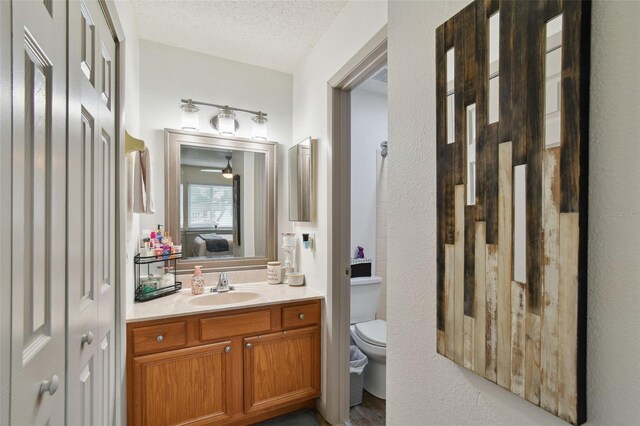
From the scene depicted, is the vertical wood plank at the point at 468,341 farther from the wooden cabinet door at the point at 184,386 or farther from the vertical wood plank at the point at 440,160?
the wooden cabinet door at the point at 184,386

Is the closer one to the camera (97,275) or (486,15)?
(486,15)

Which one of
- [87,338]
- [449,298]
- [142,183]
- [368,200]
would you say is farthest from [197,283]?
[449,298]

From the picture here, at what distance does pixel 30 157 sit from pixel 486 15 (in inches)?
41.9

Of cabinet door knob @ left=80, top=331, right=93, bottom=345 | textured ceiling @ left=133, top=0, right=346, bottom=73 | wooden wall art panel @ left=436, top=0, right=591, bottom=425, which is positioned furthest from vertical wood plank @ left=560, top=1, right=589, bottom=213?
textured ceiling @ left=133, top=0, right=346, bottom=73

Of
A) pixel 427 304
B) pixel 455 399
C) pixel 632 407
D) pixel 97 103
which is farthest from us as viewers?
pixel 97 103

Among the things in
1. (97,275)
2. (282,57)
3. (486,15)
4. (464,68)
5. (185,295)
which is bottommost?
(185,295)

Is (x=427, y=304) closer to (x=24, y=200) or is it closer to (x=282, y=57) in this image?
(x=24, y=200)

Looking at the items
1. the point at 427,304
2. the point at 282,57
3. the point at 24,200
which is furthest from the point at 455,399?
the point at 282,57

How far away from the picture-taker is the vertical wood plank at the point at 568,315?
1.86 ft

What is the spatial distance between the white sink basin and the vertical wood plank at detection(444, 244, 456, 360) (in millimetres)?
1514

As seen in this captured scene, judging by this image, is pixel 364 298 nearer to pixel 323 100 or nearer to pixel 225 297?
pixel 225 297

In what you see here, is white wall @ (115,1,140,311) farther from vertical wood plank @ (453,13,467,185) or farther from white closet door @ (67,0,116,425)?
vertical wood plank @ (453,13,467,185)

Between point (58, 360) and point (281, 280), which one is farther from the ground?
point (58, 360)

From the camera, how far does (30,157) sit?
60cm
